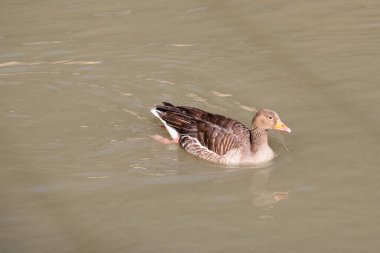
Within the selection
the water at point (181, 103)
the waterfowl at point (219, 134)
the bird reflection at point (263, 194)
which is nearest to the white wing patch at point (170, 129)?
the waterfowl at point (219, 134)

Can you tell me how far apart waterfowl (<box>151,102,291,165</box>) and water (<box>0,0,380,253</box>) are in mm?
208

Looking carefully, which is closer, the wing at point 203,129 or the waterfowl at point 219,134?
the waterfowl at point 219,134

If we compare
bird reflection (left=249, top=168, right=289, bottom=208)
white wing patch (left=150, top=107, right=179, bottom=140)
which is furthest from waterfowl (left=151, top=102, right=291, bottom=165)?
bird reflection (left=249, top=168, right=289, bottom=208)

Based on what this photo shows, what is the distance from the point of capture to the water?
10.1 metres

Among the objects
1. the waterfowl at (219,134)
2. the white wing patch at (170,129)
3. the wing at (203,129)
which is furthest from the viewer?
the white wing patch at (170,129)

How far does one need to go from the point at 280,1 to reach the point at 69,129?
6.02 metres

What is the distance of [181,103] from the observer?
1370 cm

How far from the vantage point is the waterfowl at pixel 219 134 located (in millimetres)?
12047

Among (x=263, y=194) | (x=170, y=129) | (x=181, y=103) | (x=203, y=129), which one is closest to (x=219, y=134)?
(x=203, y=129)

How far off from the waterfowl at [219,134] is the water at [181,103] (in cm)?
21

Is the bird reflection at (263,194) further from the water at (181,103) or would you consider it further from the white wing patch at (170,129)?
the white wing patch at (170,129)

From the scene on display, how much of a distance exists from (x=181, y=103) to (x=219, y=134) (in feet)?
4.87

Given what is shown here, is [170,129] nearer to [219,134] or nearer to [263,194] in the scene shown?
[219,134]

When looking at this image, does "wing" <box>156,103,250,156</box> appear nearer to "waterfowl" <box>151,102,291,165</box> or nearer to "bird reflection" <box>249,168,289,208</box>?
"waterfowl" <box>151,102,291,165</box>
